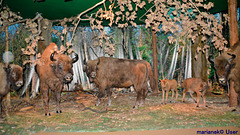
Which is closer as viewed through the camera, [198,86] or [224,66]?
[224,66]

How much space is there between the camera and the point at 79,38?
9734 millimetres

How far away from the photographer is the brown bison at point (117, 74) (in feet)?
19.7

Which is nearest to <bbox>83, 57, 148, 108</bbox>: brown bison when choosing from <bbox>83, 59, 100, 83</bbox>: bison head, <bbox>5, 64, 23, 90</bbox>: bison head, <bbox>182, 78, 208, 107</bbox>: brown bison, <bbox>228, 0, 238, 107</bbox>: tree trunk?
<bbox>83, 59, 100, 83</bbox>: bison head

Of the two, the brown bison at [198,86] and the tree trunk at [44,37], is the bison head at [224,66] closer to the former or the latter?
the brown bison at [198,86]

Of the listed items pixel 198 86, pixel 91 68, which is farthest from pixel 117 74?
pixel 198 86

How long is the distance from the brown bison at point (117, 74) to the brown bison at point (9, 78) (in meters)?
2.17

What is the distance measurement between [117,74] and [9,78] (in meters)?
3.23

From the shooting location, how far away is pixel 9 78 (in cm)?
457

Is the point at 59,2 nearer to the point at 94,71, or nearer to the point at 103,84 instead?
the point at 94,71

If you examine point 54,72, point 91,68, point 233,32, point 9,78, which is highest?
point 233,32

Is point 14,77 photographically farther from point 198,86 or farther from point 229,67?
point 229,67

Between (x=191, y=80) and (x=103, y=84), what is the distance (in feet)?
9.86

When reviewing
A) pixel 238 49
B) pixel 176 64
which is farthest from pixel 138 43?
pixel 238 49

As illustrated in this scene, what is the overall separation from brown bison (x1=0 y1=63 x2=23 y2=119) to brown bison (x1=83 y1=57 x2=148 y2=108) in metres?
2.17
